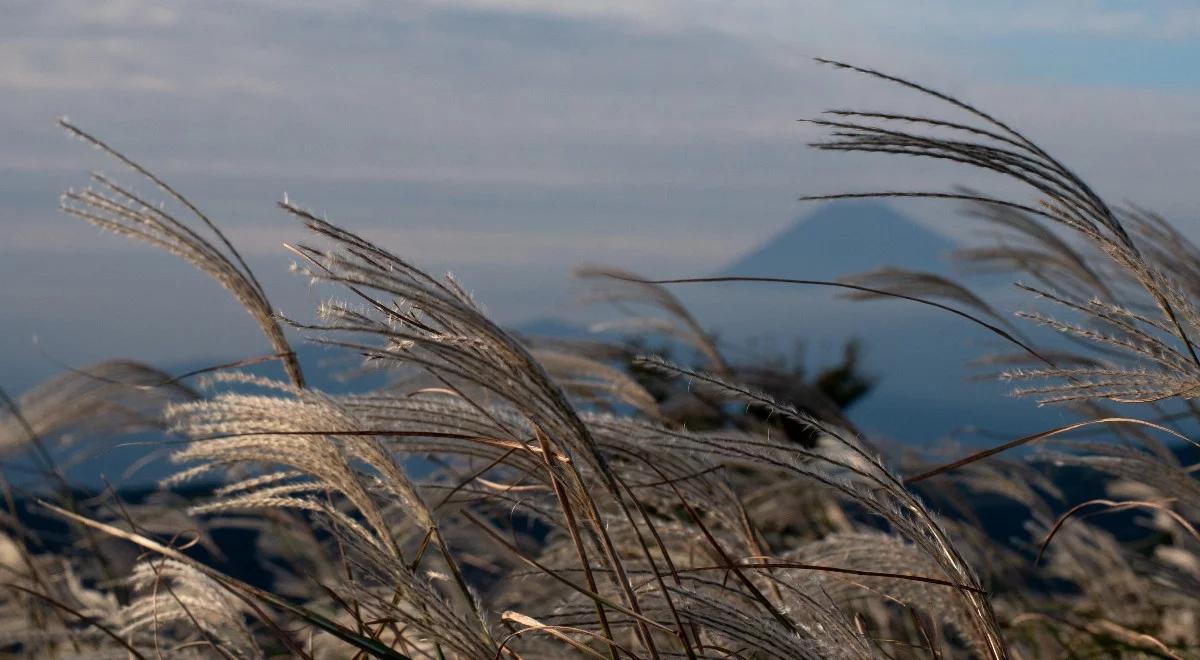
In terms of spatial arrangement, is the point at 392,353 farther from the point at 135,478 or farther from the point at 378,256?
the point at 135,478

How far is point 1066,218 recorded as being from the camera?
1.27m

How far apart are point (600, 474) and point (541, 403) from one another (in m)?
0.09

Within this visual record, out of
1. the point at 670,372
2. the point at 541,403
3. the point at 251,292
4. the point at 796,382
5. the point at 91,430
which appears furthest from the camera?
the point at 796,382

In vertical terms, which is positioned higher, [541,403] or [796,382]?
[541,403]

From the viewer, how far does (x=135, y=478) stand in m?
2.80

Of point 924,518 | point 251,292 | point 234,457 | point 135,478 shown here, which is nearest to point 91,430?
point 135,478

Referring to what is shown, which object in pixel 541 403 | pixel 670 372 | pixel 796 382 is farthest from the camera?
pixel 796 382

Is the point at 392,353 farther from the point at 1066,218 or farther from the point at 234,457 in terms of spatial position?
the point at 1066,218

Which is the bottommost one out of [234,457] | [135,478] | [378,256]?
[135,478]

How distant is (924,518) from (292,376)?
1.04 m

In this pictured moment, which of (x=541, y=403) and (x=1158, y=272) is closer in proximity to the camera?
(x=541, y=403)

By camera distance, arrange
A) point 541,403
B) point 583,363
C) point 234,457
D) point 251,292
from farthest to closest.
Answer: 1. point 583,363
2. point 251,292
3. point 234,457
4. point 541,403

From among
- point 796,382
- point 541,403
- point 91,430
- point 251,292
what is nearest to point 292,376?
point 251,292

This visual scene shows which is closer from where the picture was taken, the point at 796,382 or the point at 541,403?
the point at 541,403
